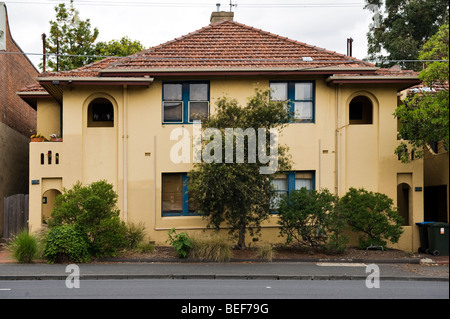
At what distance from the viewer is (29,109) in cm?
2658

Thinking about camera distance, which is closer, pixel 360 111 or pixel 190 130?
pixel 190 130

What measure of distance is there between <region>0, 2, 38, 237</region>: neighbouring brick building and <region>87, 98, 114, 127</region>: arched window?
14.8ft

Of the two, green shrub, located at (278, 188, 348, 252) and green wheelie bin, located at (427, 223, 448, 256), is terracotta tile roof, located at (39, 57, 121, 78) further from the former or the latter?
green wheelie bin, located at (427, 223, 448, 256)

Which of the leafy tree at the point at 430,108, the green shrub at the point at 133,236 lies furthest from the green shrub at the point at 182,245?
the leafy tree at the point at 430,108

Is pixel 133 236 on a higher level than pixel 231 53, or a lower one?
lower

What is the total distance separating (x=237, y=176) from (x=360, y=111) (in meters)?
7.16

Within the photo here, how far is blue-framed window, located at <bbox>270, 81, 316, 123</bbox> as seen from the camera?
18.2 metres

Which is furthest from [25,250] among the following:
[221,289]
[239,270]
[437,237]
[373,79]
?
[437,237]

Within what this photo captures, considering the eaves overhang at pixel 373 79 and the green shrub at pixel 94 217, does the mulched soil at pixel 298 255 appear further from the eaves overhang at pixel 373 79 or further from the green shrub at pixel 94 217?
the eaves overhang at pixel 373 79

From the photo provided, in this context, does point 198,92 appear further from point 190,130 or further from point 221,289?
point 221,289

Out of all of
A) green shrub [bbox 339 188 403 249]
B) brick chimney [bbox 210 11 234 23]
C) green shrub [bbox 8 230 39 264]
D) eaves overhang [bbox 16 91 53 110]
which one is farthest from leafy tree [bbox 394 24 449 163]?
eaves overhang [bbox 16 91 53 110]

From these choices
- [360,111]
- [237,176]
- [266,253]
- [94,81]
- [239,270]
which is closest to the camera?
[239,270]

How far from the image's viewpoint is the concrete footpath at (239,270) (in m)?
12.9

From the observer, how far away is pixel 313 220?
15961 mm
